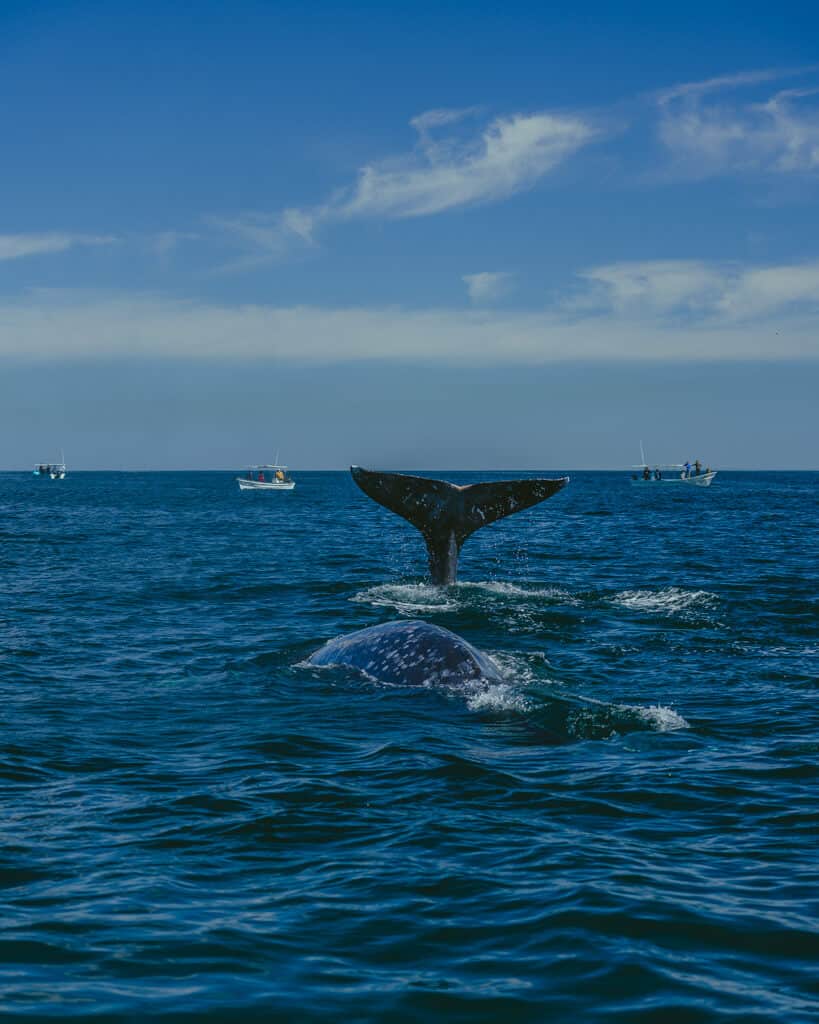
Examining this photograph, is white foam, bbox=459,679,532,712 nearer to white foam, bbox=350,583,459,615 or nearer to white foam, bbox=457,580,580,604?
white foam, bbox=350,583,459,615

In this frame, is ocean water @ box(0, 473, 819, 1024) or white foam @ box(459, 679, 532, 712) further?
white foam @ box(459, 679, 532, 712)

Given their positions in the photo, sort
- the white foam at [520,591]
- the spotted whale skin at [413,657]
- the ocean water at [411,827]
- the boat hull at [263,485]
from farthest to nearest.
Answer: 1. the boat hull at [263,485]
2. the white foam at [520,591]
3. the spotted whale skin at [413,657]
4. the ocean water at [411,827]

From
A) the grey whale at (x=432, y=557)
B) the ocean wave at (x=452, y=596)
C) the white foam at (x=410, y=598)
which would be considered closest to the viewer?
the grey whale at (x=432, y=557)

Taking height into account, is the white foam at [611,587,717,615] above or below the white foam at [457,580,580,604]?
below

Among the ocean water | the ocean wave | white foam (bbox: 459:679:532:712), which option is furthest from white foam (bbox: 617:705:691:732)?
the ocean wave

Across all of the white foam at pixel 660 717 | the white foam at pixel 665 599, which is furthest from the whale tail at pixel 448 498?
the white foam at pixel 660 717

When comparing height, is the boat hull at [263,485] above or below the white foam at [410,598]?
above

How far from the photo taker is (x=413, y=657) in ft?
41.9

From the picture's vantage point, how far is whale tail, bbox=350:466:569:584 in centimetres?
Result: 1786

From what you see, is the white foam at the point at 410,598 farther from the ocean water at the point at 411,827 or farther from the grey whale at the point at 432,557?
the ocean water at the point at 411,827

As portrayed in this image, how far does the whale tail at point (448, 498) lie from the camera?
17.9 metres

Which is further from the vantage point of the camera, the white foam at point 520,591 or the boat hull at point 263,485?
the boat hull at point 263,485

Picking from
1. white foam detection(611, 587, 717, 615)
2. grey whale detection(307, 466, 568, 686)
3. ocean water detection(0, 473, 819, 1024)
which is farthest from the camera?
white foam detection(611, 587, 717, 615)

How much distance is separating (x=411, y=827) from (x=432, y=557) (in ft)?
43.2
